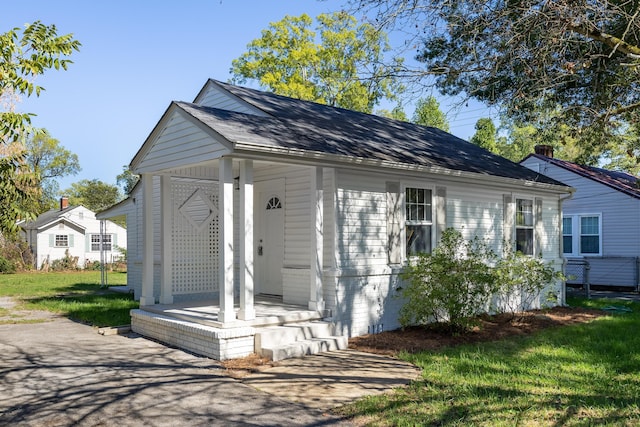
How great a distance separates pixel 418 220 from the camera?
34.7 ft

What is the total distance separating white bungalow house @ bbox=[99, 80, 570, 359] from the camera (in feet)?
26.2

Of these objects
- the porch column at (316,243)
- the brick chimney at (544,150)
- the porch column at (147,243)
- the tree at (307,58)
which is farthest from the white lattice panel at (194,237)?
the tree at (307,58)

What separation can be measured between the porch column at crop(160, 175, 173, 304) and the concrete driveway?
1.68m

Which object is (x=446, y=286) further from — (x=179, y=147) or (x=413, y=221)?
(x=179, y=147)

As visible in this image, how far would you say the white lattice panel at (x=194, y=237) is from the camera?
10805 millimetres

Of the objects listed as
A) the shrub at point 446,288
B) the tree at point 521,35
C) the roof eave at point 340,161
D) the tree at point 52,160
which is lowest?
the shrub at point 446,288

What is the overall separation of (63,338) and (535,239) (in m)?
11.1

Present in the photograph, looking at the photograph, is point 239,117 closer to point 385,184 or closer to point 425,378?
point 385,184

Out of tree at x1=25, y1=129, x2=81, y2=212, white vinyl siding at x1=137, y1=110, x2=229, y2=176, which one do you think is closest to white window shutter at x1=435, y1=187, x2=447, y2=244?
white vinyl siding at x1=137, y1=110, x2=229, y2=176

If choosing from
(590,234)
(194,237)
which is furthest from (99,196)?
(194,237)

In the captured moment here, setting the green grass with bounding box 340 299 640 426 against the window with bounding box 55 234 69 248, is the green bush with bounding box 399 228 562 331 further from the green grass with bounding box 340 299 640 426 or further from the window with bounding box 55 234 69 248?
the window with bounding box 55 234 69 248

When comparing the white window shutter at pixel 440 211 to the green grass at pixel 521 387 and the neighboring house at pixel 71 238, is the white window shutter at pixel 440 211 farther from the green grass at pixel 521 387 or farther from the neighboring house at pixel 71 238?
the neighboring house at pixel 71 238

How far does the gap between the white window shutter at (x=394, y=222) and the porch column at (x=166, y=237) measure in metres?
4.30

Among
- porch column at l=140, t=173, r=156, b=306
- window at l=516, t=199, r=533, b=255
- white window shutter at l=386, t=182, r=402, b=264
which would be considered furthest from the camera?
window at l=516, t=199, r=533, b=255
